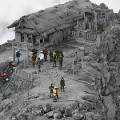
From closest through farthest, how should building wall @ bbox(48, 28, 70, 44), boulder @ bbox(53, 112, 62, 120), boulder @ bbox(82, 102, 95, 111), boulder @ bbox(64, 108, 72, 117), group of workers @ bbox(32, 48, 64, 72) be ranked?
boulder @ bbox(53, 112, 62, 120), boulder @ bbox(64, 108, 72, 117), boulder @ bbox(82, 102, 95, 111), group of workers @ bbox(32, 48, 64, 72), building wall @ bbox(48, 28, 70, 44)

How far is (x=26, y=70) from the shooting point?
5319 cm

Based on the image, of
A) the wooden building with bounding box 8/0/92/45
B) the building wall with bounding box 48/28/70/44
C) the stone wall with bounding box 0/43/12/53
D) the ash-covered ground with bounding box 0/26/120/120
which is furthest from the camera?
the stone wall with bounding box 0/43/12/53

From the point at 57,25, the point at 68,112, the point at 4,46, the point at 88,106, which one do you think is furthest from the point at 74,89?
the point at 4,46

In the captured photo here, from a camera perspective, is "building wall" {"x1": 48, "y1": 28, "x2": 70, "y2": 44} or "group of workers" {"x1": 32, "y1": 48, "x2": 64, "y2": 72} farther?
"building wall" {"x1": 48, "y1": 28, "x2": 70, "y2": 44}

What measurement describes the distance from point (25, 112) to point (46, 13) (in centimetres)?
2692

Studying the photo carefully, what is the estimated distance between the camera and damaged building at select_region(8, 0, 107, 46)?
61.4 meters

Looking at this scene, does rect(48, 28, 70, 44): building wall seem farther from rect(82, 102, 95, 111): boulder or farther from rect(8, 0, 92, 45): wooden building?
rect(82, 102, 95, 111): boulder

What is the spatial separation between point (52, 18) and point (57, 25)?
1.76 metres

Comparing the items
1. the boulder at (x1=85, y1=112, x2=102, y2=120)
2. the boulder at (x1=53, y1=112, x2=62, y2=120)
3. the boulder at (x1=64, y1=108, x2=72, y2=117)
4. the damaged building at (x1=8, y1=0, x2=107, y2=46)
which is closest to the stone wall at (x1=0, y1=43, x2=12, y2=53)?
the damaged building at (x1=8, y1=0, x2=107, y2=46)

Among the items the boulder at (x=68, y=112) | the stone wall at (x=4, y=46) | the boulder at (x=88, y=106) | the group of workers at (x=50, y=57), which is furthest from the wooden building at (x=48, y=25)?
the boulder at (x=68, y=112)

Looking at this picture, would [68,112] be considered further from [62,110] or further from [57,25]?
[57,25]

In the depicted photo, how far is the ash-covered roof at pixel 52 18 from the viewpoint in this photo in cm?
6125

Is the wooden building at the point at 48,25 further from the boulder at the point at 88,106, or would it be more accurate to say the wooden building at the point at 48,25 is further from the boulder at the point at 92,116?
the boulder at the point at 92,116

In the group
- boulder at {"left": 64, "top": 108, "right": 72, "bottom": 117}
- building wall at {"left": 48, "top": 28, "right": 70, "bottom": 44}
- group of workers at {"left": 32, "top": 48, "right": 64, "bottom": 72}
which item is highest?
building wall at {"left": 48, "top": 28, "right": 70, "bottom": 44}
